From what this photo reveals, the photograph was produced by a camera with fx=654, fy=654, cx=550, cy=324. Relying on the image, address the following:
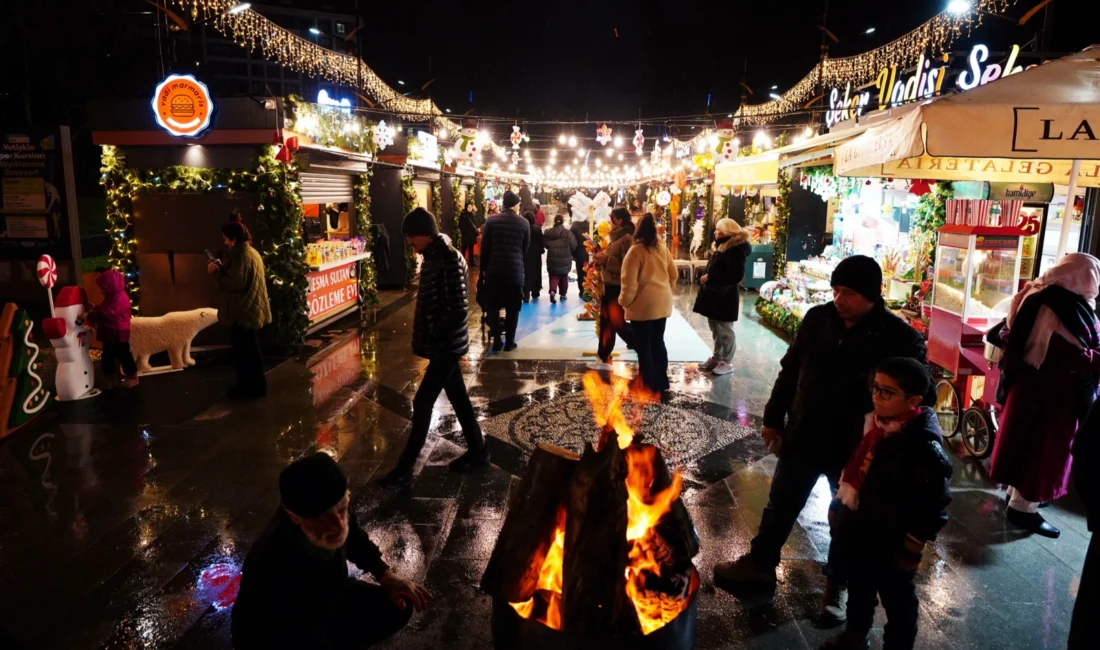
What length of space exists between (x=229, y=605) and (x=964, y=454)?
583cm

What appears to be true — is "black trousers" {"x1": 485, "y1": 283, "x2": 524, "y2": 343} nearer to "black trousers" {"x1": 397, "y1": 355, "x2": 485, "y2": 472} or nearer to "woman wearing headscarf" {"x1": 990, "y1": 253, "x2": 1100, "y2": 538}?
"black trousers" {"x1": 397, "y1": 355, "x2": 485, "y2": 472}

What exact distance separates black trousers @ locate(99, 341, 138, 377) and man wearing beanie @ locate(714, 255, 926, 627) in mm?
7194

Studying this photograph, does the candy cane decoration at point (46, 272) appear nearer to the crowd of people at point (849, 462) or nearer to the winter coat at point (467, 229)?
the crowd of people at point (849, 462)

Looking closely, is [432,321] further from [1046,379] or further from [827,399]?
[1046,379]

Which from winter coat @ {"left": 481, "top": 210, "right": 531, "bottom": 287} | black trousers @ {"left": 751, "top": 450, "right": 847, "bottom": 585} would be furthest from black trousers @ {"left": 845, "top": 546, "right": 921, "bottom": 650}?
winter coat @ {"left": 481, "top": 210, "right": 531, "bottom": 287}

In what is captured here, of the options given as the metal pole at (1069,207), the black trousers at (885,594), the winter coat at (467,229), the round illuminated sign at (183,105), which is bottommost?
the black trousers at (885,594)

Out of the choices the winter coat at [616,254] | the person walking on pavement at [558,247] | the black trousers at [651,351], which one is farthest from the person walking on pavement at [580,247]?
the black trousers at [651,351]

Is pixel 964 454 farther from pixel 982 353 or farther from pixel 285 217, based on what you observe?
pixel 285 217

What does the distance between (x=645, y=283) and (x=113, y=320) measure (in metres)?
6.09

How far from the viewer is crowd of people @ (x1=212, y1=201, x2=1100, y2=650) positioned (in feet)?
7.43

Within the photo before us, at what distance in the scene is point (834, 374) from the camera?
339 centimetres

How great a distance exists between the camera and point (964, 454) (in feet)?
→ 18.9

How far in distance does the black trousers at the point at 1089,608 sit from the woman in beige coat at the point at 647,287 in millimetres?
4784

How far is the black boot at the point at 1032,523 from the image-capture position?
4.39 meters
